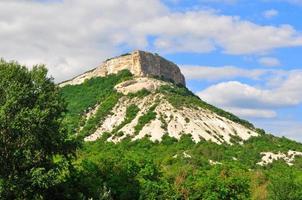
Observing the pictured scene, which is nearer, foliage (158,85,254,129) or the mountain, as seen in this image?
the mountain

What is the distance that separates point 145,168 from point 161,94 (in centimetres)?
7962

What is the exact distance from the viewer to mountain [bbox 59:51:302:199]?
8500 centimetres

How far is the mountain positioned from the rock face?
0.27 m

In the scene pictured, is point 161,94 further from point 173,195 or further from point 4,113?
point 4,113

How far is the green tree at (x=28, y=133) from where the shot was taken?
46.8 metres

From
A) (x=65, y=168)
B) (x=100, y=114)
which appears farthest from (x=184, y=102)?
(x=65, y=168)

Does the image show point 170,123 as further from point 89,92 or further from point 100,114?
point 89,92

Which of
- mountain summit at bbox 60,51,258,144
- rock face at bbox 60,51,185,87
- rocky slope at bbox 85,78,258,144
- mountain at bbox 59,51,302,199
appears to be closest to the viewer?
mountain at bbox 59,51,302,199

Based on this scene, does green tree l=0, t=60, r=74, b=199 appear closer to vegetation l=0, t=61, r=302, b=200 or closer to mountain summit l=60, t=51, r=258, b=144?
vegetation l=0, t=61, r=302, b=200

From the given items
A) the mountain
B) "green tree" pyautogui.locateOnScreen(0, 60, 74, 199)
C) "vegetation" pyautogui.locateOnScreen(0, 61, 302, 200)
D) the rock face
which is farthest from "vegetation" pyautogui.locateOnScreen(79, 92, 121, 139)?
"green tree" pyautogui.locateOnScreen(0, 60, 74, 199)

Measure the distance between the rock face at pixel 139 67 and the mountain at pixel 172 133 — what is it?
27 cm

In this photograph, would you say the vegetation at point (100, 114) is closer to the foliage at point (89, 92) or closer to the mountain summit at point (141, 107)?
the mountain summit at point (141, 107)

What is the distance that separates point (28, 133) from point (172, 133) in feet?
297

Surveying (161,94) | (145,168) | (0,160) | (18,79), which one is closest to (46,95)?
(18,79)
